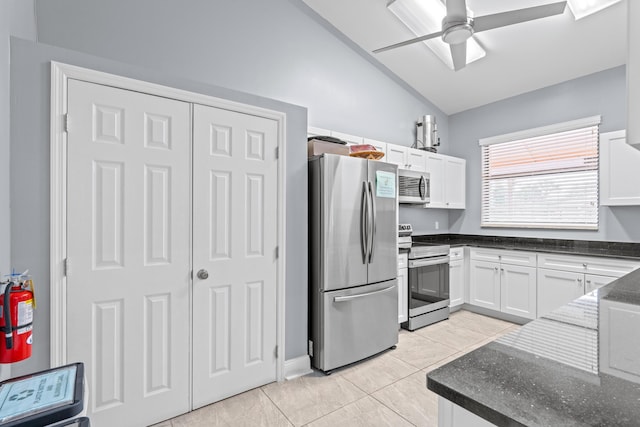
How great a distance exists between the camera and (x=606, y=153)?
135 inches

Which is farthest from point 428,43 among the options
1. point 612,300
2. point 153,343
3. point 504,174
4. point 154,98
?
point 153,343

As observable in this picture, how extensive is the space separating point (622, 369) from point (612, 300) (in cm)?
74

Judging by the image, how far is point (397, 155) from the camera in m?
4.08

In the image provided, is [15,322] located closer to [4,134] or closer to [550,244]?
[4,134]

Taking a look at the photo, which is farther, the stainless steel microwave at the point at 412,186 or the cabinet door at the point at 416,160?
the cabinet door at the point at 416,160

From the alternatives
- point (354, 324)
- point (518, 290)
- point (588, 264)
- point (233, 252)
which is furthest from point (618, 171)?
point (233, 252)

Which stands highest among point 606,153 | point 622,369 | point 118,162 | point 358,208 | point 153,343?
point 606,153

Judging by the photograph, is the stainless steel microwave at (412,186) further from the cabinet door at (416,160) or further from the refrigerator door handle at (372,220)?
the refrigerator door handle at (372,220)

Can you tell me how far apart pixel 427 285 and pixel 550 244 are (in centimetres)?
175

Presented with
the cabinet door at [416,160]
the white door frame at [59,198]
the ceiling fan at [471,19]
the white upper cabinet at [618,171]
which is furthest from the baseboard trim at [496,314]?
the white door frame at [59,198]

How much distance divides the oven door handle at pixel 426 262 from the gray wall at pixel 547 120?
3.88ft

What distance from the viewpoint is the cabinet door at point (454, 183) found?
467cm

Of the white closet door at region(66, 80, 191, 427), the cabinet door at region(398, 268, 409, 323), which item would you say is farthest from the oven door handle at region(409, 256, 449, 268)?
the white closet door at region(66, 80, 191, 427)

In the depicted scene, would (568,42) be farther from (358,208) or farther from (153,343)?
(153,343)
